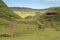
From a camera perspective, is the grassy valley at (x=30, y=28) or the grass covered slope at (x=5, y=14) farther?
the grass covered slope at (x=5, y=14)

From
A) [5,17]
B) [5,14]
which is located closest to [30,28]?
[5,17]

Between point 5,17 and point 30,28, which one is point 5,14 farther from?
point 30,28

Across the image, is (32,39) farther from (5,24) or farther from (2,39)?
(5,24)

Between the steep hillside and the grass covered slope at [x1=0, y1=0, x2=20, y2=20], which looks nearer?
→ the steep hillside

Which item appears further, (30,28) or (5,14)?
(5,14)

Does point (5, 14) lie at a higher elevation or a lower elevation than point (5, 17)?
higher

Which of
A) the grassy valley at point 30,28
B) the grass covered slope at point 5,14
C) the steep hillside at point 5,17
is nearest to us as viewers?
the grassy valley at point 30,28

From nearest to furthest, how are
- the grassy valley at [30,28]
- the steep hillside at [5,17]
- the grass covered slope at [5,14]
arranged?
the grassy valley at [30,28] → the steep hillside at [5,17] → the grass covered slope at [5,14]

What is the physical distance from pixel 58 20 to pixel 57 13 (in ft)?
10.5

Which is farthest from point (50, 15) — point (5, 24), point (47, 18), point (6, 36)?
point (6, 36)

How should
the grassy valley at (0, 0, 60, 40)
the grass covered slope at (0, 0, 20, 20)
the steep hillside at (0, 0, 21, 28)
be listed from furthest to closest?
1. the grass covered slope at (0, 0, 20, 20)
2. the steep hillside at (0, 0, 21, 28)
3. the grassy valley at (0, 0, 60, 40)

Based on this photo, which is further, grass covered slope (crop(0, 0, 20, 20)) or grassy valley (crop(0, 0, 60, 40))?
grass covered slope (crop(0, 0, 20, 20))

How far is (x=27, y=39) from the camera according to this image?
20.7 meters

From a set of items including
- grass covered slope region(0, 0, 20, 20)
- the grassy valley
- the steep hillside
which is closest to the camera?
the grassy valley
